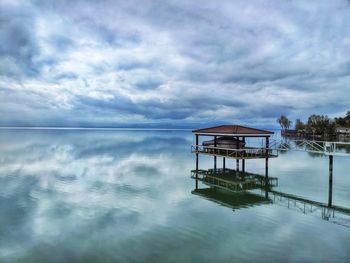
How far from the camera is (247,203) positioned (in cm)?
1702

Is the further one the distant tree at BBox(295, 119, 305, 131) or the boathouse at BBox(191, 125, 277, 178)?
the distant tree at BBox(295, 119, 305, 131)

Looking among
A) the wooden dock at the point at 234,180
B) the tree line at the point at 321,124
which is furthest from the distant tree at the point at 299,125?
the wooden dock at the point at 234,180

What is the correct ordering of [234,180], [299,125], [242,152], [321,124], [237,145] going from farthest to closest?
[299,125] → [321,124] → [234,180] → [242,152] → [237,145]

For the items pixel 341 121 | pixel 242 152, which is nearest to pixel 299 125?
pixel 341 121

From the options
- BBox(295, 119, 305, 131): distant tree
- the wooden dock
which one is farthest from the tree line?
the wooden dock

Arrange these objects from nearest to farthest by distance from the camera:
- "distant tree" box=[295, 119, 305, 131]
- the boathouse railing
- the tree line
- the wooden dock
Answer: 1. the wooden dock
2. the boathouse railing
3. the tree line
4. "distant tree" box=[295, 119, 305, 131]

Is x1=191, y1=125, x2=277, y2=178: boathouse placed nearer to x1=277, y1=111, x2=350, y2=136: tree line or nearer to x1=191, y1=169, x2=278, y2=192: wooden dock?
x1=191, y1=169, x2=278, y2=192: wooden dock

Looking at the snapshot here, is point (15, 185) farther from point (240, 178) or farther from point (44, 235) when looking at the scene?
point (240, 178)

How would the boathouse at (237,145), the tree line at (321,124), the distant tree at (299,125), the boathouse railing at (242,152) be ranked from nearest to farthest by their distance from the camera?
1. the boathouse railing at (242,152)
2. the boathouse at (237,145)
3. the tree line at (321,124)
4. the distant tree at (299,125)

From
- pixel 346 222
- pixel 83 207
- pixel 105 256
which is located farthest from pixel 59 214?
pixel 346 222

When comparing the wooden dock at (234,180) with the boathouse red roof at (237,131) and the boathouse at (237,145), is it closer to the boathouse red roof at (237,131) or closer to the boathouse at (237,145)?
the boathouse at (237,145)

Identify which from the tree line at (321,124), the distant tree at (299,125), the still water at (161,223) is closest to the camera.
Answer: the still water at (161,223)

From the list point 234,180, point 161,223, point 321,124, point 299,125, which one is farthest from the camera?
point 299,125

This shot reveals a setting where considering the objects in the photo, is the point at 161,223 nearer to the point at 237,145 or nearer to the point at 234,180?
the point at 234,180
